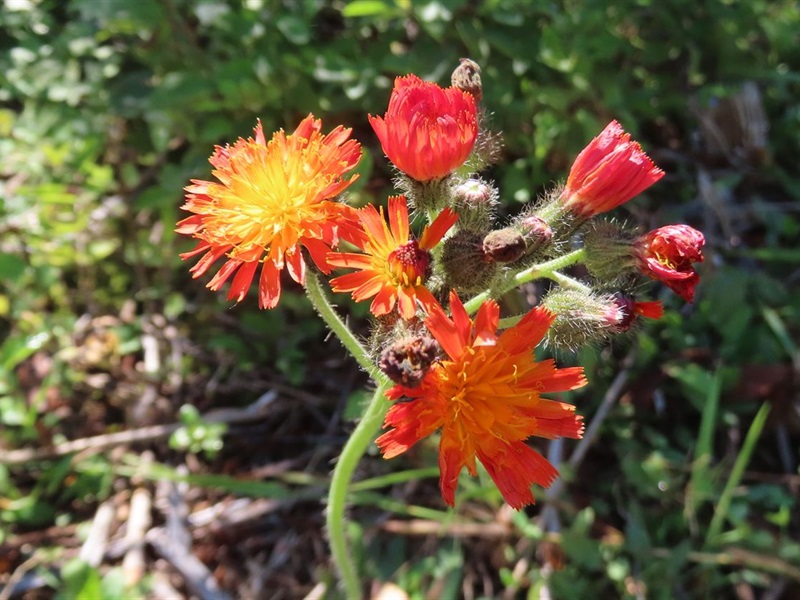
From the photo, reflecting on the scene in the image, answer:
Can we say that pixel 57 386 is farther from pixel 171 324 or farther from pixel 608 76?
pixel 608 76

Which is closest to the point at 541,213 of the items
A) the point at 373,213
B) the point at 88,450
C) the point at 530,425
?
the point at 373,213

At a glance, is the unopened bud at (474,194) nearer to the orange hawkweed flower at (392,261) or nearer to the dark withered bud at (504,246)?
the orange hawkweed flower at (392,261)

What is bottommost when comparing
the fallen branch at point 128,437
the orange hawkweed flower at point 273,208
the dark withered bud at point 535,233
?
the fallen branch at point 128,437

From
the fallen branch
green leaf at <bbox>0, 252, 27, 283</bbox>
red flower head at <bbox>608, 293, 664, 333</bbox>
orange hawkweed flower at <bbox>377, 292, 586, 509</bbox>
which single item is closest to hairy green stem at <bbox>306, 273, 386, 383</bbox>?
orange hawkweed flower at <bbox>377, 292, 586, 509</bbox>

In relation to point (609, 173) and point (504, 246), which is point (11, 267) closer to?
point (504, 246)

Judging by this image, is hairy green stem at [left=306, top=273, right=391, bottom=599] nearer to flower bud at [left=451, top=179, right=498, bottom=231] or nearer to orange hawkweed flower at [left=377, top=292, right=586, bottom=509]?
orange hawkweed flower at [left=377, top=292, right=586, bottom=509]

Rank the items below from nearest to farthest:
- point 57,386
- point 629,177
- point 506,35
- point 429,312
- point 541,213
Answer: point 429,312 → point 629,177 → point 541,213 → point 506,35 → point 57,386

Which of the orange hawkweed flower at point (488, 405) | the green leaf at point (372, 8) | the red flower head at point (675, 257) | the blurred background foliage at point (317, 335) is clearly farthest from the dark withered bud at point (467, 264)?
the green leaf at point (372, 8)
